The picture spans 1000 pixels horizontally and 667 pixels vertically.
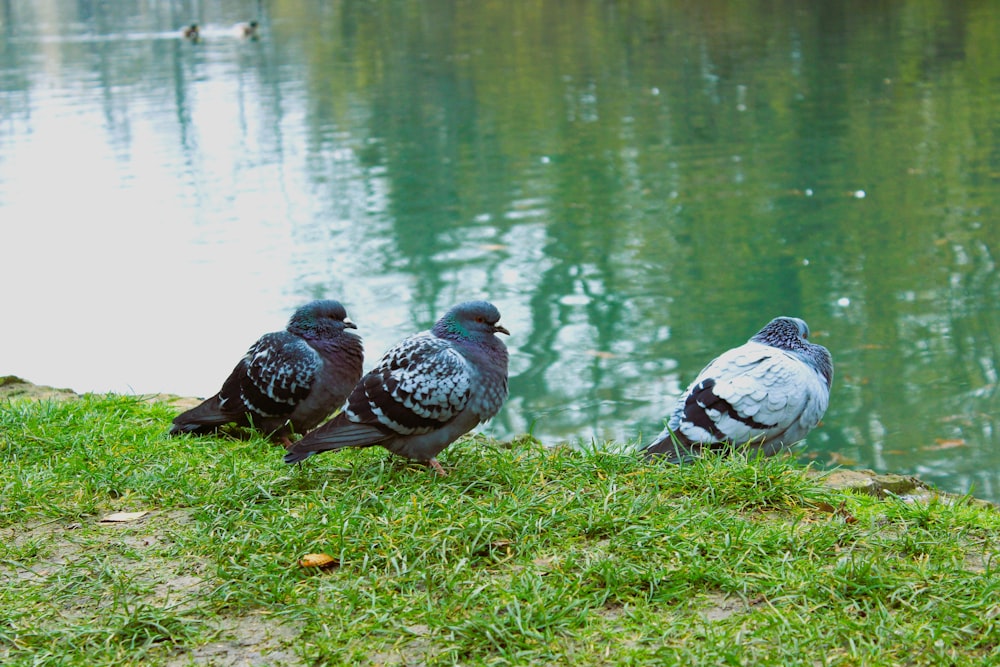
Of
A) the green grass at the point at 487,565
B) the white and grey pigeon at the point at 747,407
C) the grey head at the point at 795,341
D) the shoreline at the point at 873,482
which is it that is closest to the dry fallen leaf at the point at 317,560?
the green grass at the point at 487,565

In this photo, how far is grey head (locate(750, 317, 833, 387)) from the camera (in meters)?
4.48

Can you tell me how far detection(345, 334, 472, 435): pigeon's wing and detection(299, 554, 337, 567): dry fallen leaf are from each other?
0.63 metres

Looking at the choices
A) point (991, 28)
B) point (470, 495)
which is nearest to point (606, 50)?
point (991, 28)

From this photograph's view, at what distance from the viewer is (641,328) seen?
7.44 metres

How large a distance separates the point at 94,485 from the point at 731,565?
226cm

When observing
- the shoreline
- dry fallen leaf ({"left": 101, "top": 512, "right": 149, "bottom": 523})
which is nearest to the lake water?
the shoreline

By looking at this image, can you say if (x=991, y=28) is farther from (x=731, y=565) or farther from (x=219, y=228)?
(x=731, y=565)

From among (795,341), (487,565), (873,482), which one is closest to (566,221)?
(795,341)

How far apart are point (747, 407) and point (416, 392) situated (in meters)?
1.29

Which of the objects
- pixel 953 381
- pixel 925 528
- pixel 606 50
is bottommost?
pixel 953 381

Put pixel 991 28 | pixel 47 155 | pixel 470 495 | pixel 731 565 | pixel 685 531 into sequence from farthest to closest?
pixel 991 28, pixel 47 155, pixel 470 495, pixel 685 531, pixel 731 565

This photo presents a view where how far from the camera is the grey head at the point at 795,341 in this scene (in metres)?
4.48

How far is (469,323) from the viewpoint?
3902 mm

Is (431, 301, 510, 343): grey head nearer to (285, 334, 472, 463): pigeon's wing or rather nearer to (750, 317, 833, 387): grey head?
(285, 334, 472, 463): pigeon's wing
